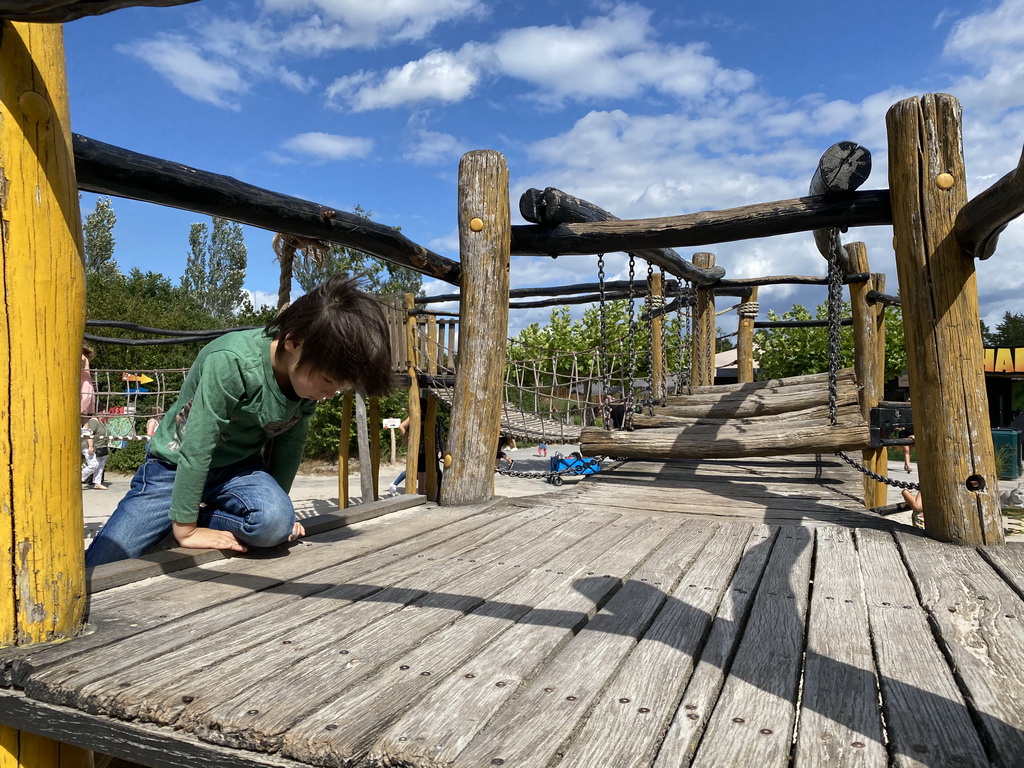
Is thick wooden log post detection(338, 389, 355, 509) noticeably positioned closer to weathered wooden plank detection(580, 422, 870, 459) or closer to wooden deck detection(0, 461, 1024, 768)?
weathered wooden plank detection(580, 422, 870, 459)

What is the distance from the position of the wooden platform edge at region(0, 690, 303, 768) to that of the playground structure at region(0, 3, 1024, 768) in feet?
0.07

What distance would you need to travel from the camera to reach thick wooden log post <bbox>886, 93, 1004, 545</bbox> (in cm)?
243

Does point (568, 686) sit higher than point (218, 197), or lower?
lower

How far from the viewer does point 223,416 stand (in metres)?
2.14

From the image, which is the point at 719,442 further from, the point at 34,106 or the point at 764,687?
the point at 34,106

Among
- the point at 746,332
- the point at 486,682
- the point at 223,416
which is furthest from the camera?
the point at 746,332

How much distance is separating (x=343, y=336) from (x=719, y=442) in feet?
8.61

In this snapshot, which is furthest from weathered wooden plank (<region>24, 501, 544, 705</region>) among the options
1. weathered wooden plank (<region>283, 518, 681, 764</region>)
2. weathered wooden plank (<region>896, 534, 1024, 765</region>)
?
weathered wooden plank (<region>896, 534, 1024, 765</region>)

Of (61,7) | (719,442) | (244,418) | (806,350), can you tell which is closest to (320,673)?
(244,418)

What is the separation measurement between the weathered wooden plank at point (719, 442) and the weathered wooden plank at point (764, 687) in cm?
163

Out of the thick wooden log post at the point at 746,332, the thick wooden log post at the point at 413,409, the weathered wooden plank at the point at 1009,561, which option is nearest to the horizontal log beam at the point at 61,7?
the weathered wooden plank at the point at 1009,561

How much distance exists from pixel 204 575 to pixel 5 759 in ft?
2.19

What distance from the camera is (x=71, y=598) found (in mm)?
1544

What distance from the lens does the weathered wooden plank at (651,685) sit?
3.60ft
